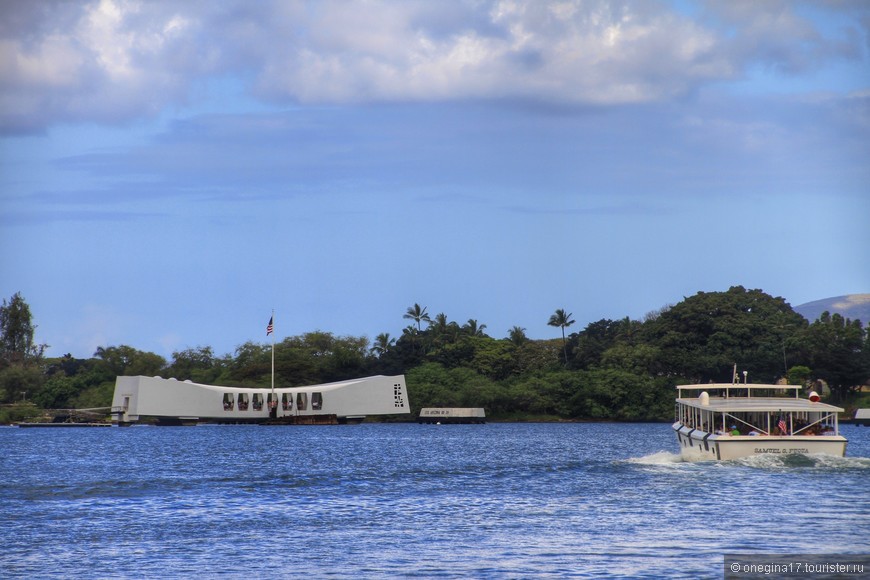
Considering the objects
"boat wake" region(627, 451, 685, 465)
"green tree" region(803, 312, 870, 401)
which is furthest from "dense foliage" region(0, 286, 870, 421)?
"boat wake" region(627, 451, 685, 465)

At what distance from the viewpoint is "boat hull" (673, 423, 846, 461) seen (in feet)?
139

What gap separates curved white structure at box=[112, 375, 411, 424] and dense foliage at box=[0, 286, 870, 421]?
6.05m

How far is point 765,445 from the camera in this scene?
141 feet

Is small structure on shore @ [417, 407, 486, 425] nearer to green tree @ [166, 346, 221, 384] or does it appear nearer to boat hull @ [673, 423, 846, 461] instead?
green tree @ [166, 346, 221, 384]

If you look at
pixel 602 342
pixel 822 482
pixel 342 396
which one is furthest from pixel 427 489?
pixel 602 342

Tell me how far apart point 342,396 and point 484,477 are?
269 feet

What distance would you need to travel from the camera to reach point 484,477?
45406mm

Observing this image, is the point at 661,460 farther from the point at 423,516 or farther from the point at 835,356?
the point at 835,356

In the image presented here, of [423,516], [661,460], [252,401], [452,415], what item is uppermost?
[252,401]

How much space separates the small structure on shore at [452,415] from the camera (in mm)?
123125

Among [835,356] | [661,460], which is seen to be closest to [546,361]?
[835,356]

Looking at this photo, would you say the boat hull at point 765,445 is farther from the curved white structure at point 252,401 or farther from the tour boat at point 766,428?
the curved white structure at point 252,401

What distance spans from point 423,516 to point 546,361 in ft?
348

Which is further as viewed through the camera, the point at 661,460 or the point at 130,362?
the point at 130,362
